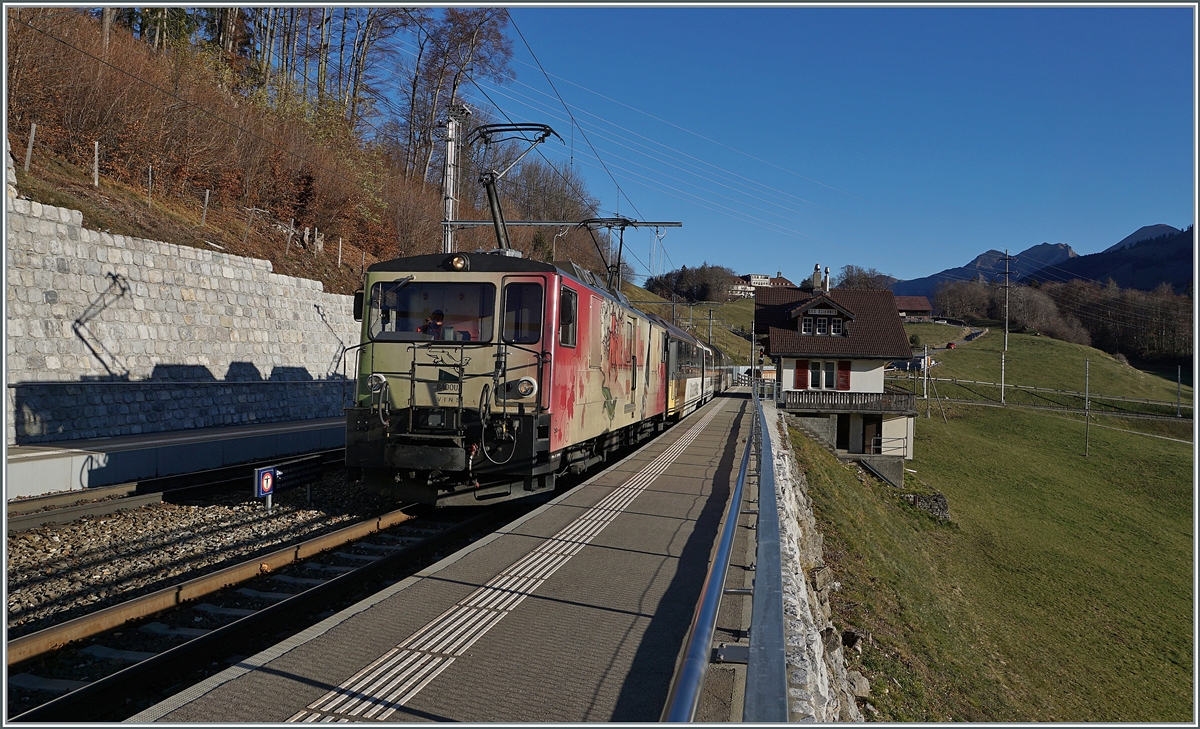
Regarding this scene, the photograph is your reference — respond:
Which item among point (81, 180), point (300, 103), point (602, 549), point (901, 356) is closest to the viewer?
point (602, 549)

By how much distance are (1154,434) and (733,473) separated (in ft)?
163

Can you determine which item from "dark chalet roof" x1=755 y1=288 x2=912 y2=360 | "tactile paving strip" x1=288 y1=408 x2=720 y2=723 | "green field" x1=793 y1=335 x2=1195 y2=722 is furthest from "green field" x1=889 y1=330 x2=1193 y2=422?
"tactile paving strip" x1=288 y1=408 x2=720 y2=723

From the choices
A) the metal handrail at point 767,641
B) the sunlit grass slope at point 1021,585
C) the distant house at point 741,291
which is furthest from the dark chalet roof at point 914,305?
the metal handrail at point 767,641

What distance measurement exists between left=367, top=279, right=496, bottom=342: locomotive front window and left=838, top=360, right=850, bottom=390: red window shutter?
3467 cm

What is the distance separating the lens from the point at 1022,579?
1992 centimetres

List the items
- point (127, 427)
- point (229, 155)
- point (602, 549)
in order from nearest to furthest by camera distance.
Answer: point (602, 549) → point (127, 427) → point (229, 155)

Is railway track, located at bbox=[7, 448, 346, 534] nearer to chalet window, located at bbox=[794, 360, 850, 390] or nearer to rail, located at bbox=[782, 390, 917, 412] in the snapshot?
rail, located at bbox=[782, 390, 917, 412]

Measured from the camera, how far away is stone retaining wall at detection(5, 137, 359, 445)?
44.2 feet

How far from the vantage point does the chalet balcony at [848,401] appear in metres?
36.4

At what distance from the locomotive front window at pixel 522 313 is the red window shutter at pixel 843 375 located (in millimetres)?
34452

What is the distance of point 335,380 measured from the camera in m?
23.2

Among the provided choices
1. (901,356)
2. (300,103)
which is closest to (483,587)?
(300,103)

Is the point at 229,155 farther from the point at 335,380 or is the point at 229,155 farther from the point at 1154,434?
the point at 1154,434

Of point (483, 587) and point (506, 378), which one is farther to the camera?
point (506, 378)
